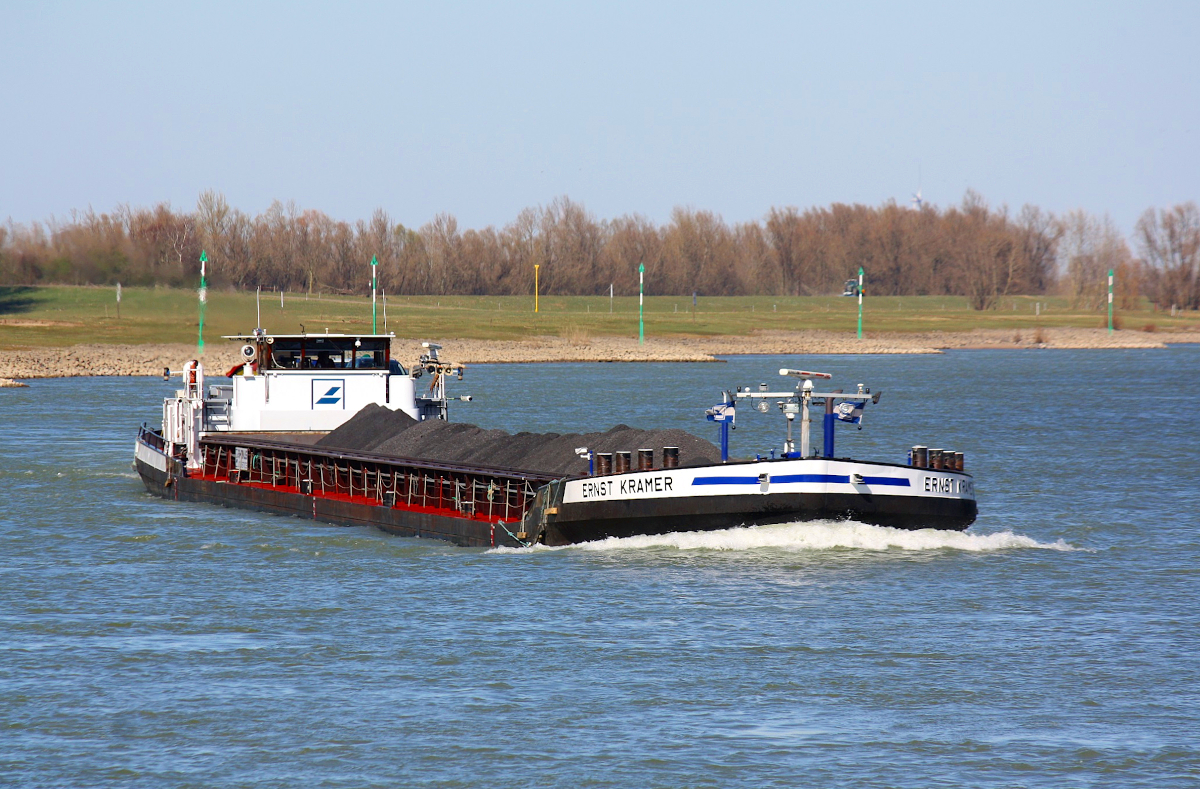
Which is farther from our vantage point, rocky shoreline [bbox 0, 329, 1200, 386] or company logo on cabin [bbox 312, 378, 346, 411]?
rocky shoreline [bbox 0, 329, 1200, 386]

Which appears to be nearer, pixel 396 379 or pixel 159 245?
pixel 396 379

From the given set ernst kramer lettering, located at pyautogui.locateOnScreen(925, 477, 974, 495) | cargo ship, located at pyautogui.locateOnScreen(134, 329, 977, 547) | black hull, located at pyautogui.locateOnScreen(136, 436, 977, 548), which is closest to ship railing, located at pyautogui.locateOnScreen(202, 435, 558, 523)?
cargo ship, located at pyautogui.locateOnScreen(134, 329, 977, 547)

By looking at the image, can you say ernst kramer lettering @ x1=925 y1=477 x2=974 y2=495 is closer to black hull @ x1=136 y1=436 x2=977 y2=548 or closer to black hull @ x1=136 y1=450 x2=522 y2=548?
black hull @ x1=136 y1=436 x2=977 y2=548

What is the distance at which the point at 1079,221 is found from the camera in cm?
19262

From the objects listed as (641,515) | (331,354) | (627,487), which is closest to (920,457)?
(641,515)

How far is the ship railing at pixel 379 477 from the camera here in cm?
2681

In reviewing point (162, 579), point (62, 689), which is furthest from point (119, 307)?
point (62, 689)

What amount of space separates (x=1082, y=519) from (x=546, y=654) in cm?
1707

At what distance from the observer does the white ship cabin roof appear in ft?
112

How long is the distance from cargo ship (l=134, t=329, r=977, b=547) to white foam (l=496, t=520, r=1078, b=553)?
0.63 feet

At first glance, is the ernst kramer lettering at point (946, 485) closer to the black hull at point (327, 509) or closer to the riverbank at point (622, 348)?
the black hull at point (327, 509)

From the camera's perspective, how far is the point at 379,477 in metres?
29.3

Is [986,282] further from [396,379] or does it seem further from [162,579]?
[162,579]

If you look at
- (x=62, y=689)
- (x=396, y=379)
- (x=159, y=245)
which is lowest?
(x=62, y=689)
